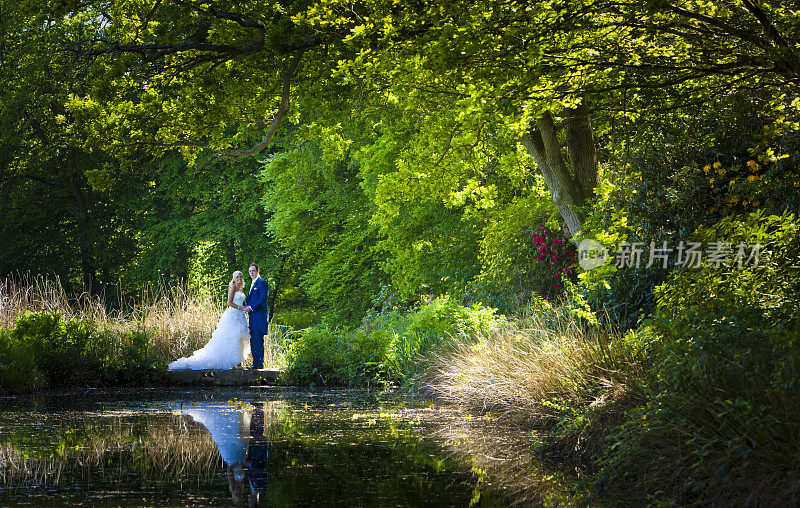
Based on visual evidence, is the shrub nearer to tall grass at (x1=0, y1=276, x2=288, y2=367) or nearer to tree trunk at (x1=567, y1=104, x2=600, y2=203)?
tall grass at (x1=0, y1=276, x2=288, y2=367)

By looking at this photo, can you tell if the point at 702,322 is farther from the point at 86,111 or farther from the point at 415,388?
the point at 86,111

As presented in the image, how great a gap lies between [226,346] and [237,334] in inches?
12.1

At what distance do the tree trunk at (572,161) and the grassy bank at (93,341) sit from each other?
6.64m

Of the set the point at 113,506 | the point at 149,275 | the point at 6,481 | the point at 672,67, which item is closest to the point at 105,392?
the point at 6,481

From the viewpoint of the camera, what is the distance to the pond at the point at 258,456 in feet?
19.7

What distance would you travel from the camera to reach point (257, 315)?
54.3ft

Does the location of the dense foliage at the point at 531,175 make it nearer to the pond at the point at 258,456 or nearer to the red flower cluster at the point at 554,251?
the red flower cluster at the point at 554,251

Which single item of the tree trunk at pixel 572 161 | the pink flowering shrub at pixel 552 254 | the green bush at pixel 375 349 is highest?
the tree trunk at pixel 572 161

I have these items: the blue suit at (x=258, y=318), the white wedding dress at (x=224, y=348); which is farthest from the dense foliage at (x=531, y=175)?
the white wedding dress at (x=224, y=348)

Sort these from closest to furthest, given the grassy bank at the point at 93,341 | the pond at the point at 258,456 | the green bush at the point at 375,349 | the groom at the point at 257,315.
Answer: the pond at the point at 258,456 → the grassy bank at the point at 93,341 → the green bush at the point at 375,349 → the groom at the point at 257,315

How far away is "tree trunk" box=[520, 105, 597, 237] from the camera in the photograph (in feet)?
46.5

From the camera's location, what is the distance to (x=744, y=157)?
8.91 metres

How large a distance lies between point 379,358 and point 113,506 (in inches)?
403

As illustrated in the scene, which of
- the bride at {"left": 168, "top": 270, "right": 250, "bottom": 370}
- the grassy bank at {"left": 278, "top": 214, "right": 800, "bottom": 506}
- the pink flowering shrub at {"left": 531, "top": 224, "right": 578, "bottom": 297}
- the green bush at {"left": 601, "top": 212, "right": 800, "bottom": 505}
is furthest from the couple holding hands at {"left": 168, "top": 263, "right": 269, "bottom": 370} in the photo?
the green bush at {"left": 601, "top": 212, "right": 800, "bottom": 505}
